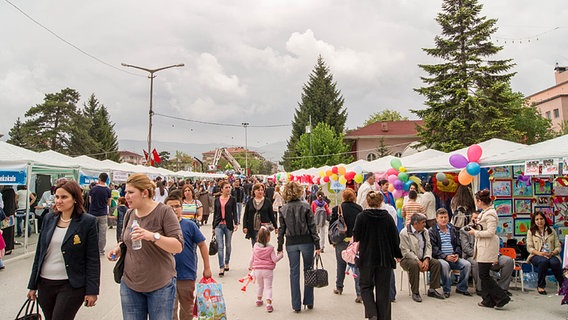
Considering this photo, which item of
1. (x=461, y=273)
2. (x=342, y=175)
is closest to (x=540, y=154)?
(x=461, y=273)

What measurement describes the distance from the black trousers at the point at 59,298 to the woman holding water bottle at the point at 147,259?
1.99ft

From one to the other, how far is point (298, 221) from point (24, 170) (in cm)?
835

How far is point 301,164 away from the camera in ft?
170

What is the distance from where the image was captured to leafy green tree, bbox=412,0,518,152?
2619cm

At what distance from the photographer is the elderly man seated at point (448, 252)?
277 inches

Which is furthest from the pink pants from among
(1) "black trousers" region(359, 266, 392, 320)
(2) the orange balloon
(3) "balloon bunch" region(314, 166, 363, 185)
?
(3) "balloon bunch" region(314, 166, 363, 185)

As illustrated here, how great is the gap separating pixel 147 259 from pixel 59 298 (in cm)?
101

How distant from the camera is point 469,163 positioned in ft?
28.5

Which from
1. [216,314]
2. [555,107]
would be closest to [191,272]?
[216,314]

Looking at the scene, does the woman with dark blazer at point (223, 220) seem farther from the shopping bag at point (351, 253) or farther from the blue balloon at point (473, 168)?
the blue balloon at point (473, 168)

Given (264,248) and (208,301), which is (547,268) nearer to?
(264,248)

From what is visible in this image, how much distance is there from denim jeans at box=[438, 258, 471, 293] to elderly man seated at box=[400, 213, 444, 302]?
163mm

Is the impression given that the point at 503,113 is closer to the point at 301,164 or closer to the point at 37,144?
the point at 301,164

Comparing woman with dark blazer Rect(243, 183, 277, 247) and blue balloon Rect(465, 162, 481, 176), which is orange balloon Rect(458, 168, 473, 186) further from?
woman with dark blazer Rect(243, 183, 277, 247)
